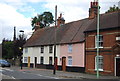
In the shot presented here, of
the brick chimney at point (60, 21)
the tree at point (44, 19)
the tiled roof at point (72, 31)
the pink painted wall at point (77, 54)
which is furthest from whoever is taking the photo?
the tree at point (44, 19)

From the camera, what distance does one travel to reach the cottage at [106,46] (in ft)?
94.1

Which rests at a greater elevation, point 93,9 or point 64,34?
point 93,9

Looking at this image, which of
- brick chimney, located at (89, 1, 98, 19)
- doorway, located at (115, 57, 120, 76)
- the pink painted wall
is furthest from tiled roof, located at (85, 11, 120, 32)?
doorway, located at (115, 57, 120, 76)

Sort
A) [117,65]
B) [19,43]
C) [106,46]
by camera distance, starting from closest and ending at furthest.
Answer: [117,65] → [106,46] → [19,43]

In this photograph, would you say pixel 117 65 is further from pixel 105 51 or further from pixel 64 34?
pixel 64 34

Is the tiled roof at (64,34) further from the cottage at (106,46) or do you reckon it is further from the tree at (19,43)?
the tree at (19,43)

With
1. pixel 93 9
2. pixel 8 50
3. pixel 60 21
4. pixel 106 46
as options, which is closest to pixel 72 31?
pixel 93 9

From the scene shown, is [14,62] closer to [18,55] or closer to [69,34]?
[18,55]

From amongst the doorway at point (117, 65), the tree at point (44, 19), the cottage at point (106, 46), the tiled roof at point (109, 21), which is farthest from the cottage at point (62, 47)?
the tree at point (44, 19)

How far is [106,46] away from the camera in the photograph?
3011 centimetres

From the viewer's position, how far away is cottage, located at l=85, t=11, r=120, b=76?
28672 mm

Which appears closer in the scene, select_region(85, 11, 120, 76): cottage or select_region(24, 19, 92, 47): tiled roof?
select_region(85, 11, 120, 76): cottage

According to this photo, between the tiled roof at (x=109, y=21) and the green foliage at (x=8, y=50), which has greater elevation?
the tiled roof at (x=109, y=21)

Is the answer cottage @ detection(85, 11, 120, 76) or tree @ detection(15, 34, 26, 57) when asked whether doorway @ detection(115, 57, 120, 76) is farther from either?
tree @ detection(15, 34, 26, 57)
